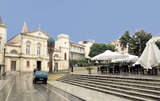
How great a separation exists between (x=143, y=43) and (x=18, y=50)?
33.4 metres

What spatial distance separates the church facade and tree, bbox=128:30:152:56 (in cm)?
2557

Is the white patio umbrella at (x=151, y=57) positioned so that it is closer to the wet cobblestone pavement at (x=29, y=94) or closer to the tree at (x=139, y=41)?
the wet cobblestone pavement at (x=29, y=94)

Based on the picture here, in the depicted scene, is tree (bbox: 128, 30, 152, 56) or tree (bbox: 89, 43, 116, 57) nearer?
tree (bbox: 128, 30, 152, 56)

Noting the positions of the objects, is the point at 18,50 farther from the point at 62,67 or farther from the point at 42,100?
the point at 42,100

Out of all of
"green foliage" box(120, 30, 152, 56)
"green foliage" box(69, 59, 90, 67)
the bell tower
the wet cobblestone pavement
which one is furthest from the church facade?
the wet cobblestone pavement

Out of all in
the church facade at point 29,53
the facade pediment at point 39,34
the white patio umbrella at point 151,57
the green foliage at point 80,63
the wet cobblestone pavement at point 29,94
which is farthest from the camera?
the green foliage at point 80,63

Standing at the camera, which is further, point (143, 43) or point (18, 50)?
point (18, 50)

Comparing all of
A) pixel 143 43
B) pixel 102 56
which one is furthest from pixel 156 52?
pixel 143 43

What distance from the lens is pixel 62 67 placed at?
50.3 metres

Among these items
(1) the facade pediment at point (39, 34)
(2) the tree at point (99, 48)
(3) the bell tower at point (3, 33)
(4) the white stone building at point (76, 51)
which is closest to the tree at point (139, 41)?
(2) the tree at point (99, 48)

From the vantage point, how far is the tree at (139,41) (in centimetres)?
2709

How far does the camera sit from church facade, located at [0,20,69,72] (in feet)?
123

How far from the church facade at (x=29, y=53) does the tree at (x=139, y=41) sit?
25.6 m

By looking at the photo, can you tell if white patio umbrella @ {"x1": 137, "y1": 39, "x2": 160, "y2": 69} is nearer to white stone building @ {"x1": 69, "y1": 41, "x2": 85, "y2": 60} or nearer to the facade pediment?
the facade pediment
